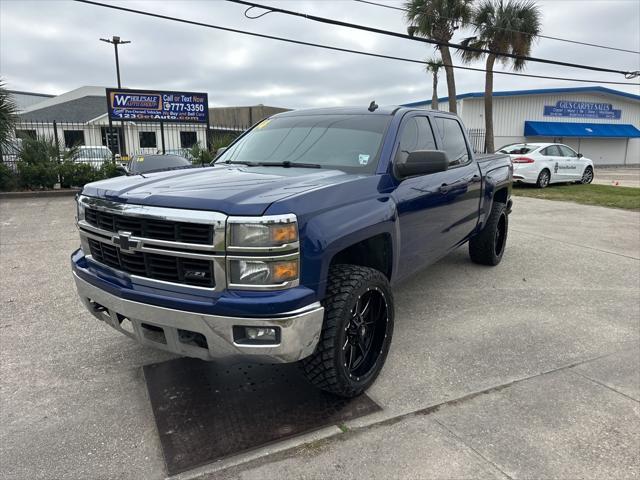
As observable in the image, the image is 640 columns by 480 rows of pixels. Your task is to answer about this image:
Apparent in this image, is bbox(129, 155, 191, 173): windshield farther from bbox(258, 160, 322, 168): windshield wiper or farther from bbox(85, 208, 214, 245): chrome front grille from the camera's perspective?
bbox(85, 208, 214, 245): chrome front grille

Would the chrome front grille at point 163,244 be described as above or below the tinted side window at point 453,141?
below

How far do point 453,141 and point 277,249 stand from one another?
Answer: 328 centimetres

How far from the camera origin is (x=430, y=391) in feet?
10.5

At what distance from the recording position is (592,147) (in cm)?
3850

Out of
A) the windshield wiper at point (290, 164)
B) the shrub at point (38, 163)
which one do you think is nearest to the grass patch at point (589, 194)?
the windshield wiper at point (290, 164)

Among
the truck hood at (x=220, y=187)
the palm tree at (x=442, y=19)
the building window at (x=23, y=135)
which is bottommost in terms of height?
the truck hood at (x=220, y=187)

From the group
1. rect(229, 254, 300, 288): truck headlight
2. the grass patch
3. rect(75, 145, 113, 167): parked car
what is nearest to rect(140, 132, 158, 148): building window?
rect(75, 145, 113, 167): parked car

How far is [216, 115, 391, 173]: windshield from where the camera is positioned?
365 cm

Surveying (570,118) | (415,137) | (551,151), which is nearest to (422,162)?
(415,137)

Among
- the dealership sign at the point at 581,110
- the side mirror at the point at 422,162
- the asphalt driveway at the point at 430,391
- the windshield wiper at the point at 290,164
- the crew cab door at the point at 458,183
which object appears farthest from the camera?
the dealership sign at the point at 581,110

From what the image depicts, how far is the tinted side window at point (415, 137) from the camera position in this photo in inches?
151

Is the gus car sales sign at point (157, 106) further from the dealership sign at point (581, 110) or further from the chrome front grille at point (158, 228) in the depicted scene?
the dealership sign at point (581, 110)

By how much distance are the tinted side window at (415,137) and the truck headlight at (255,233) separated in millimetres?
1602

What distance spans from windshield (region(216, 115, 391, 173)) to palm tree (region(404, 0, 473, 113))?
21.1 m
